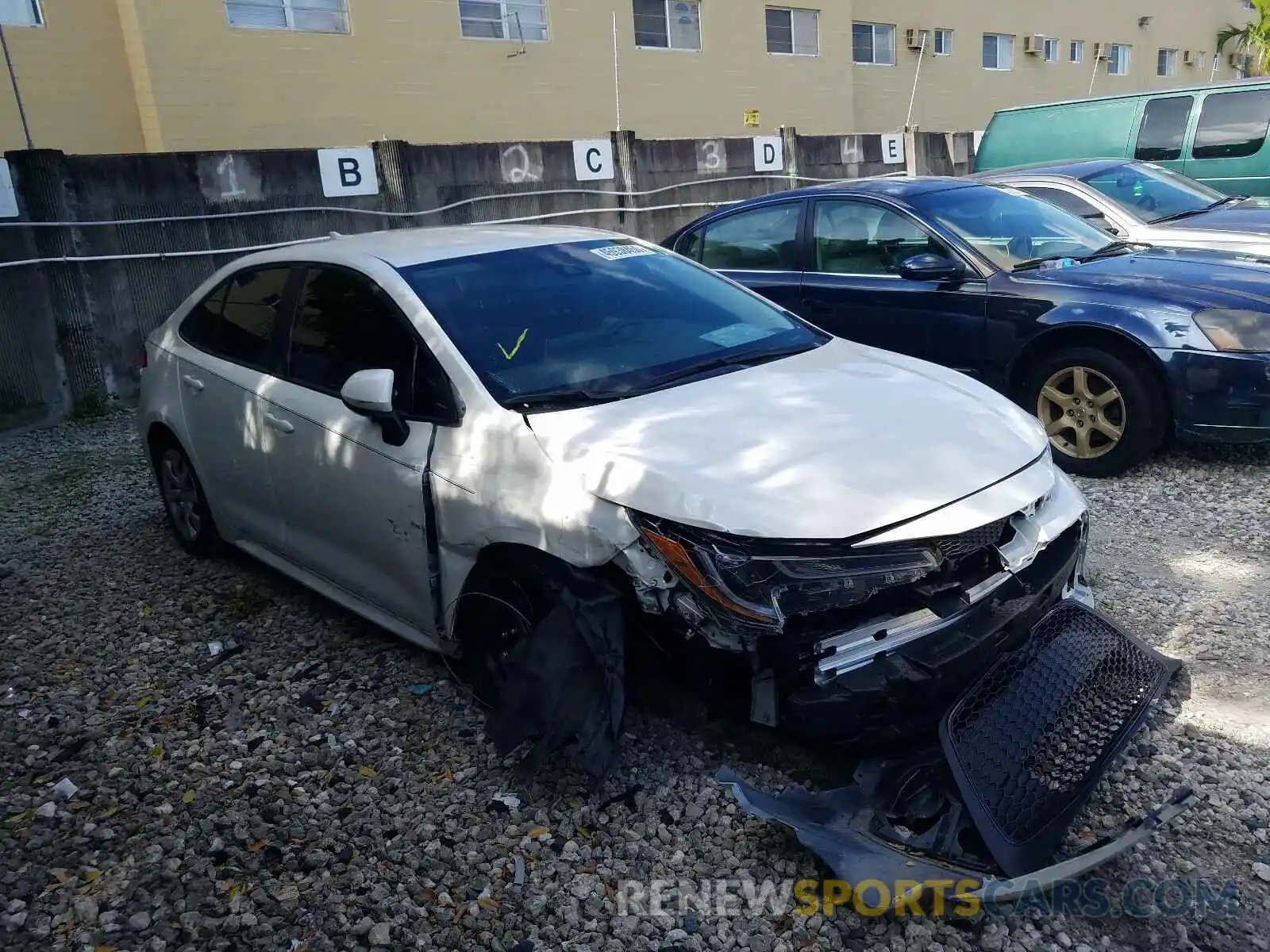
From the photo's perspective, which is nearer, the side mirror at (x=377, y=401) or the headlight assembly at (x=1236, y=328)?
the side mirror at (x=377, y=401)

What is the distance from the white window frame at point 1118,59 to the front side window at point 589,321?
28665 mm

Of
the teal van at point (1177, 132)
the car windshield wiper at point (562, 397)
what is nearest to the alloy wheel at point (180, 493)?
the car windshield wiper at point (562, 397)

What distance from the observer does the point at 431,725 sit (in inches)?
144

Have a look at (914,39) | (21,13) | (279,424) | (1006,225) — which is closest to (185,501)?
(279,424)

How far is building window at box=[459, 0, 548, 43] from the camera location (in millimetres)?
14930

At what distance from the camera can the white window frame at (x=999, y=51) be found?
24.0 meters

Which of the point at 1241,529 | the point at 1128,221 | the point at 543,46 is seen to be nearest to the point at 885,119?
the point at 543,46

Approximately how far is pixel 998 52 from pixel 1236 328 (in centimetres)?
2195

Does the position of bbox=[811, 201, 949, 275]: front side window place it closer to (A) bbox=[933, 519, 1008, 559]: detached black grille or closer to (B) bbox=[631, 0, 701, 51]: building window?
(A) bbox=[933, 519, 1008, 559]: detached black grille

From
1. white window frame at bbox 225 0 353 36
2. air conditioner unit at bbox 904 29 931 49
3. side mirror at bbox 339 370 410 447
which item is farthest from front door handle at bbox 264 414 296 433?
air conditioner unit at bbox 904 29 931 49

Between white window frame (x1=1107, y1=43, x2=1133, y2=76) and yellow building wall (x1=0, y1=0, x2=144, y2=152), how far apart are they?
83.3ft

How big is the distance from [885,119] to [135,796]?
21.5m

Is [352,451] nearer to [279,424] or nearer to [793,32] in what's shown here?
[279,424]

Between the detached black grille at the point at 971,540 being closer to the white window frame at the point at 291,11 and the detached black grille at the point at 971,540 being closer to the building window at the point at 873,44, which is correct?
the white window frame at the point at 291,11
